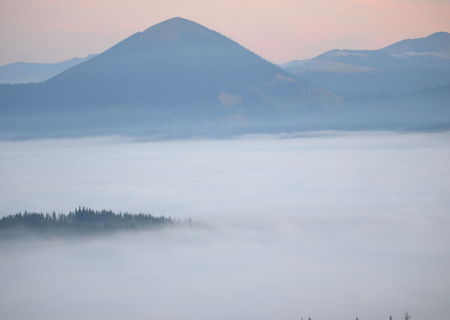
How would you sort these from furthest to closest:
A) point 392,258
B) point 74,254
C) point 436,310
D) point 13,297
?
1. point 392,258
2. point 74,254
3. point 13,297
4. point 436,310

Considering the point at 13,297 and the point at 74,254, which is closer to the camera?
the point at 13,297

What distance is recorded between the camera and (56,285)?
156000mm

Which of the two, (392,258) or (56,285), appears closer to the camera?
(56,285)

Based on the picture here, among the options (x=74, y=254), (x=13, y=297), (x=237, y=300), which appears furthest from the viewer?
(x=74, y=254)

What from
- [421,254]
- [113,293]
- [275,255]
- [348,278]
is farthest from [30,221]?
[421,254]

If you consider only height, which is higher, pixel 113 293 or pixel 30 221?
pixel 30 221

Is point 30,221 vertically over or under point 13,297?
over

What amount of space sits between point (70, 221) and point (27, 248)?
19671mm

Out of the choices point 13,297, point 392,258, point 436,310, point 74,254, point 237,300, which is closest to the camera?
point 436,310

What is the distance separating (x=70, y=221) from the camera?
184 meters

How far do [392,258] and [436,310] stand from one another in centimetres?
5999

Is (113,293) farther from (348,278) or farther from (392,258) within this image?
(392,258)

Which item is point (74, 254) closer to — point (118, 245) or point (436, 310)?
point (118, 245)

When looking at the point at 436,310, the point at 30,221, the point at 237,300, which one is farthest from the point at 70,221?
the point at 436,310
